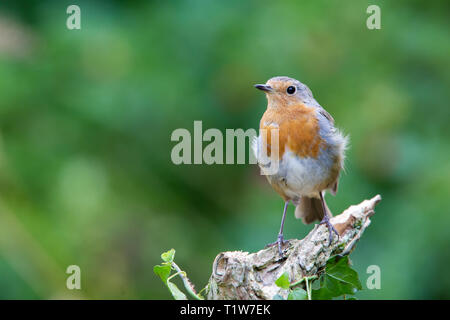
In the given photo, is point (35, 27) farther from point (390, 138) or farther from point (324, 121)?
point (390, 138)

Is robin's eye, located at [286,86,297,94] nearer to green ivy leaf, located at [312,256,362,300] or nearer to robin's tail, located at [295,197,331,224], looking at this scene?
robin's tail, located at [295,197,331,224]

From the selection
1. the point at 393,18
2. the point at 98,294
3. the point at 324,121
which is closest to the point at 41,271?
the point at 98,294

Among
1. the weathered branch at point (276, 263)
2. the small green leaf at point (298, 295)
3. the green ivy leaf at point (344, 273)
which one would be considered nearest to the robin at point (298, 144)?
the weathered branch at point (276, 263)

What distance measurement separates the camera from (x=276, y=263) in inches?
109

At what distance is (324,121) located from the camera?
3812 millimetres

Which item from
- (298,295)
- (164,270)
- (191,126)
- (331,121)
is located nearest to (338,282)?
(298,295)

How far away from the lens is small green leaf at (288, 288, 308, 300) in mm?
2316

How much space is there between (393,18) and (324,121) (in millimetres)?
1780

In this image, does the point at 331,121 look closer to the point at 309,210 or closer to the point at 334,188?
the point at 334,188

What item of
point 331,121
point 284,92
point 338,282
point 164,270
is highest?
point 284,92

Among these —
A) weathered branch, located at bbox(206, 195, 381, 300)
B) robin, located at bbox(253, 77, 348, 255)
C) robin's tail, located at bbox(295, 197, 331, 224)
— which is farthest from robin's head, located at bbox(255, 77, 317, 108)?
weathered branch, located at bbox(206, 195, 381, 300)

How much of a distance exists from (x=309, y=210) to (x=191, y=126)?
1400mm

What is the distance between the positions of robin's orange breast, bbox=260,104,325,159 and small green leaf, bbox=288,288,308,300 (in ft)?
4.78

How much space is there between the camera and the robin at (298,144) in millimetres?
3682
